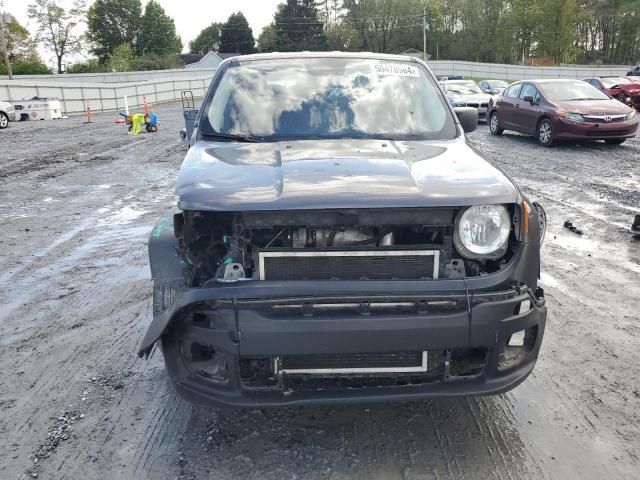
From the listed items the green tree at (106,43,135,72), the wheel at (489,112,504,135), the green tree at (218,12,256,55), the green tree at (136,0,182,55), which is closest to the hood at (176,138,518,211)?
the wheel at (489,112,504,135)

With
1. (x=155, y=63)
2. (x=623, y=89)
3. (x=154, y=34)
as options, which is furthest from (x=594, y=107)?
(x=154, y=34)

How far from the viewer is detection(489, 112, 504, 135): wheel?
51.9 ft

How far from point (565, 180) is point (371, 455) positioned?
8.00 meters

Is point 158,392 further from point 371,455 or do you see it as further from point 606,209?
point 606,209

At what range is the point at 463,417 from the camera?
3.06 m

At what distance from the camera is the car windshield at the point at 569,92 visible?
1338 centimetres

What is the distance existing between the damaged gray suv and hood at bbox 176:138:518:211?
0.01 m

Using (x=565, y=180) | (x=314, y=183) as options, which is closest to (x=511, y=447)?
(x=314, y=183)

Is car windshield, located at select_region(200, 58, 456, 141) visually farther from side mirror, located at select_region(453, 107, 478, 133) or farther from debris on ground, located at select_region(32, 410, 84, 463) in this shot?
debris on ground, located at select_region(32, 410, 84, 463)

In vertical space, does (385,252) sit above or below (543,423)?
above

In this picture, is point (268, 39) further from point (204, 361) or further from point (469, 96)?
point (204, 361)

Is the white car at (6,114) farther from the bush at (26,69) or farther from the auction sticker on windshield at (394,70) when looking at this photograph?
the bush at (26,69)

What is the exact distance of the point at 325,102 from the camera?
3949 millimetres

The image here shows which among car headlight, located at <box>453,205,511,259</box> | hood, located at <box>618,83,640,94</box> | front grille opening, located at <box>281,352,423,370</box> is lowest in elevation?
hood, located at <box>618,83,640,94</box>
